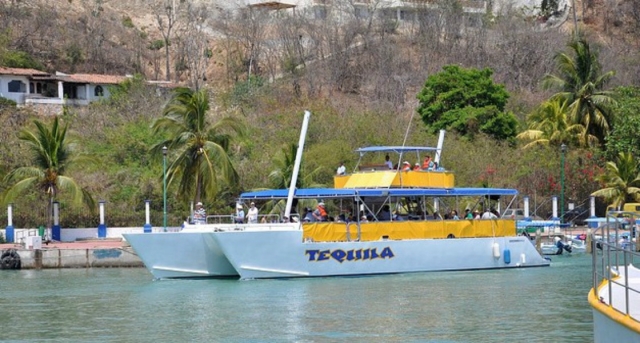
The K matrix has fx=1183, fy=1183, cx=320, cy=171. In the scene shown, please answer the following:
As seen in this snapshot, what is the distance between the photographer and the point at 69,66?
76.3 meters

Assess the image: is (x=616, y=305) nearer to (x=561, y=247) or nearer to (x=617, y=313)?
(x=617, y=313)

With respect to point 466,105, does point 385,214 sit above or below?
below

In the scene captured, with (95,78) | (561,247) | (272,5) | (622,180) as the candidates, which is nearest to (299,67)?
(272,5)

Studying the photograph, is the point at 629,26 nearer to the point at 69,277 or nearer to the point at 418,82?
the point at 418,82

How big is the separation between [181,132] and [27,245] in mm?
6599

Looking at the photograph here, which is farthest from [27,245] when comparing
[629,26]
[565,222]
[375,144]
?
[629,26]

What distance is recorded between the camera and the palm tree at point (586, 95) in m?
55.8

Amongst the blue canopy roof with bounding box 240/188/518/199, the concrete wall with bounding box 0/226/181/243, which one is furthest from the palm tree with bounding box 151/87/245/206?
the blue canopy roof with bounding box 240/188/518/199

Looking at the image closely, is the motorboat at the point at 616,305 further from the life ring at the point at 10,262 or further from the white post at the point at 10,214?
the white post at the point at 10,214

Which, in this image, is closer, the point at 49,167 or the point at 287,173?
the point at 49,167

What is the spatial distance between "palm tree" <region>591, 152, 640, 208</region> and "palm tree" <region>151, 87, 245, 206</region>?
16785mm

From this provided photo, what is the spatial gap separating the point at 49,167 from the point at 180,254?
13.3 m

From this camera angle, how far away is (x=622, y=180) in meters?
49.6

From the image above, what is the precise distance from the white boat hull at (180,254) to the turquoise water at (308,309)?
390 mm
